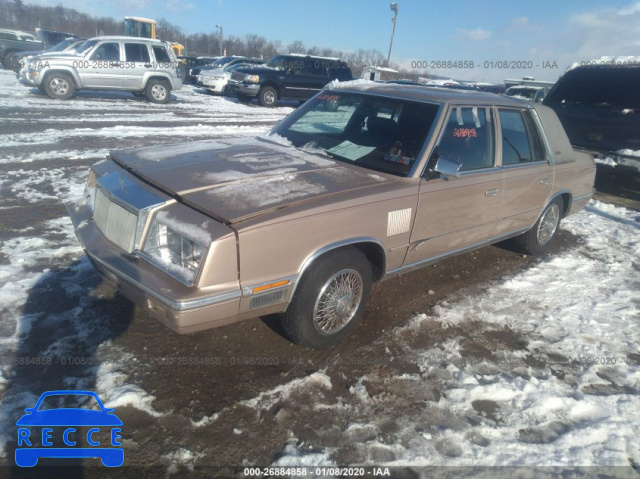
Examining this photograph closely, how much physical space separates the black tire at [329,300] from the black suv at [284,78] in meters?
15.3

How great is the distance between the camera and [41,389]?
255 centimetres

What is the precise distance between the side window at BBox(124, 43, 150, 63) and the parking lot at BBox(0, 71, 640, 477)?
11.5 meters

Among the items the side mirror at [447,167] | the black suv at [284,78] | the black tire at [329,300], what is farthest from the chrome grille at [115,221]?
the black suv at [284,78]

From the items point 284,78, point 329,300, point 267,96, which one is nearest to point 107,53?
point 267,96

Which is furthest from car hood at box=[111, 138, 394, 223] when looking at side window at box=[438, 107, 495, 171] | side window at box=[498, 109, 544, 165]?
side window at box=[498, 109, 544, 165]

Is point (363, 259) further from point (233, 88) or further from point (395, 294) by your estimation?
point (233, 88)

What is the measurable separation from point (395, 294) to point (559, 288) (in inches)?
67.5

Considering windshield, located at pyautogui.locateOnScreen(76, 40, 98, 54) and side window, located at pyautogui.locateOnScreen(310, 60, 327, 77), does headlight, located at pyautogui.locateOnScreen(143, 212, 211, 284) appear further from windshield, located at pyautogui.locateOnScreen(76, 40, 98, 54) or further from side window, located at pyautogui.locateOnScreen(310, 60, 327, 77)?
side window, located at pyautogui.locateOnScreen(310, 60, 327, 77)

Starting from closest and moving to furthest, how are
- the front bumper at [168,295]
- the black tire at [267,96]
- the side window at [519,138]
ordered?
the front bumper at [168,295], the side window at [519,138], the black tire at [267,96]

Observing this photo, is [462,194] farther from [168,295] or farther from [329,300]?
[168,295]

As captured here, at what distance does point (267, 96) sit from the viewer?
1745 centimetres

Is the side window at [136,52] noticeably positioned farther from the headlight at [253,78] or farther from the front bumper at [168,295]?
the front bumper at [168,295]

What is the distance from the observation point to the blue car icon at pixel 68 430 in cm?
219

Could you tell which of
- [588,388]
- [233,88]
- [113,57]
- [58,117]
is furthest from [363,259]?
[233,88]
